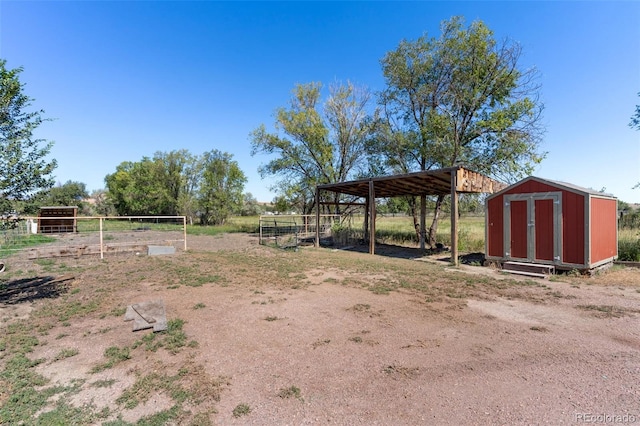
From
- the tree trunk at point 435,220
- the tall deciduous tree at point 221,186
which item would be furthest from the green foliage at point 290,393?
the tall deciduous tree at point 221,186

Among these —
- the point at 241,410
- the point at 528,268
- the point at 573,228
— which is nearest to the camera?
the point at 241,410

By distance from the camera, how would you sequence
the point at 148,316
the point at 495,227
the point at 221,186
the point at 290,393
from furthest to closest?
the point at 221,186, the point at 495,227, the point at 148,316, the point at 290,393

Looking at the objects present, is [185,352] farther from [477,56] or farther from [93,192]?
[93,192]

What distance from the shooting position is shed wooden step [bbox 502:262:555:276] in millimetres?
7964

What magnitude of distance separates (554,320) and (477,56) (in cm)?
1263

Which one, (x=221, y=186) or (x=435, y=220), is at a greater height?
(x=221, y=186)

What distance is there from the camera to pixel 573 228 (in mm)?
7781

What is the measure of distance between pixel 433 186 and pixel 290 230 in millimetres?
8028

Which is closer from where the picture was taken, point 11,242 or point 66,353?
point 66,353

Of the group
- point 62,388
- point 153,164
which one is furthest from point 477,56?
point 153,164

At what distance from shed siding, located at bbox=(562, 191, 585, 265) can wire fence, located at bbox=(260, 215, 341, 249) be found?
32.5 ft

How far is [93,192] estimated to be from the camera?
7369 cm

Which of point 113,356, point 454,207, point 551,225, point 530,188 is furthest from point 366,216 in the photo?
point 113,356

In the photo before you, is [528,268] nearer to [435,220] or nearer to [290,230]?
[435,220]
